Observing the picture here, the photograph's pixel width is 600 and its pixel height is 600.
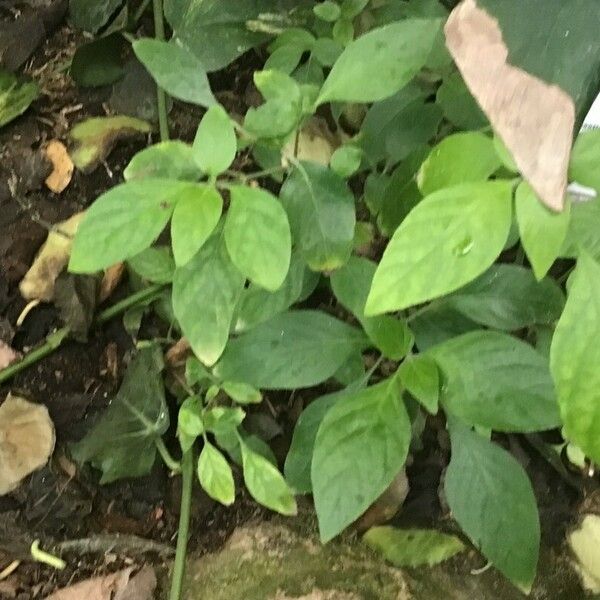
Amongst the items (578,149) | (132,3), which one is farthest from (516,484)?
(132,3)

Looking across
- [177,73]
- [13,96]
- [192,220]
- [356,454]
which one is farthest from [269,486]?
[13,96]

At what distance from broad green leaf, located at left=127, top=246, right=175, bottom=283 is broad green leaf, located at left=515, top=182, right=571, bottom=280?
0.37 metres

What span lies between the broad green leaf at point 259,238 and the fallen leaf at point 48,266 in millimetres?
312

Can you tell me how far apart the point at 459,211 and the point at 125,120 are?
494mm

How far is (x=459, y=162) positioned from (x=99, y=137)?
1.54ft

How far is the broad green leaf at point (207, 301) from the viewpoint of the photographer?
596mm

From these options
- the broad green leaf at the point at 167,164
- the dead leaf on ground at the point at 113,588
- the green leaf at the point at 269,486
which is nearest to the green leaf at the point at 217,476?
the green leaf at the point at 269,486

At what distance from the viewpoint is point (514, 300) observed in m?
0.66

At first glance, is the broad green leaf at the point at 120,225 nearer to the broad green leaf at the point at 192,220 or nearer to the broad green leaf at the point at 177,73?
the broad green leaf at the point at 192,220

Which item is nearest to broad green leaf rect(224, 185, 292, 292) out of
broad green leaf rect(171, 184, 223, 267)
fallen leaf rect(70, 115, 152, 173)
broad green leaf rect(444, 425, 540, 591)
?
broad green leaf rect(171, 184, 223, 267)

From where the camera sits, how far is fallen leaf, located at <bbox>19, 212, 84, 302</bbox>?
0.83 m

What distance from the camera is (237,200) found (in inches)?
23.3

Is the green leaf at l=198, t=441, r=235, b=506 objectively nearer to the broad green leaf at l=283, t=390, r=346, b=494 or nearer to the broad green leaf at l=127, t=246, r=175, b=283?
the broad green leaf at l=283, t=390, r=346, b=494

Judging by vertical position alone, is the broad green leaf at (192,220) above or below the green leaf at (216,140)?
below
